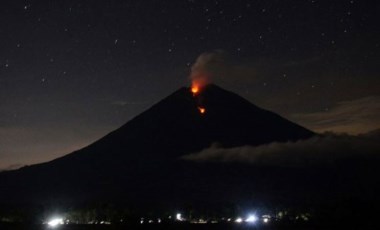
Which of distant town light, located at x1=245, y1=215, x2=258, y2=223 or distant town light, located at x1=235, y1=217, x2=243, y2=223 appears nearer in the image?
distant town light, located at x1=245, y1=215, x2=258, y2=223

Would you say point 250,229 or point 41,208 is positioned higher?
point 41,208

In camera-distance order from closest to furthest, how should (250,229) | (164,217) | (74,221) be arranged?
(250,229) → (74,221) → (164,217)

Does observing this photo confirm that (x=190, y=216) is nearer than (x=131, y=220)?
No

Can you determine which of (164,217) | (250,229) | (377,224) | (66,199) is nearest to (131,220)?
(164,217)

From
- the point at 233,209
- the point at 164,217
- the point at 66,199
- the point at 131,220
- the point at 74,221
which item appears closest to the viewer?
the point at 131,220

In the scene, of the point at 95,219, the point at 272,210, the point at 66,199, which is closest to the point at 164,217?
the point at 95,219

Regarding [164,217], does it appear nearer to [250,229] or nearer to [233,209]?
[233,209]

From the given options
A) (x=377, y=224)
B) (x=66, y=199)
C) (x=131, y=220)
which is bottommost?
(x=377, y=224)

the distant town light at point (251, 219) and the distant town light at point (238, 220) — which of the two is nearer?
the distant town light at point (251, 219)

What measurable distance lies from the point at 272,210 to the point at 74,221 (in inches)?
2086

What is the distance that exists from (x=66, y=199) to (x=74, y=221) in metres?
87.0

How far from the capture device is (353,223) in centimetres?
7250

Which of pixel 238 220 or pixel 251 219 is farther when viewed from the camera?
pixel 251 219

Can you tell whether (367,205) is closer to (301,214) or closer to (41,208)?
(301,214)
